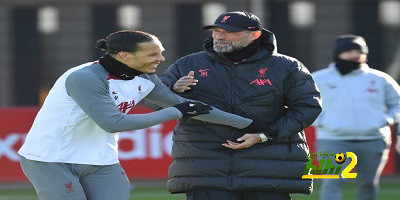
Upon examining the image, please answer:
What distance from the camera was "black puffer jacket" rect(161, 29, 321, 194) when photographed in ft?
25.8

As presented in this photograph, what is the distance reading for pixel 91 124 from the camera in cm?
729

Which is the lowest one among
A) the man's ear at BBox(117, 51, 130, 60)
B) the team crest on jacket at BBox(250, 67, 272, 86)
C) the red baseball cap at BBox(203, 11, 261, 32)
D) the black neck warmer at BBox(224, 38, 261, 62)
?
the team crest on jacket at BBox(250, 67, 272, 86)

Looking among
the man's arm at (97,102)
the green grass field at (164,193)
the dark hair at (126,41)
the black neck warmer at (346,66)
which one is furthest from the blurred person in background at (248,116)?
the green grass field at (164,193)

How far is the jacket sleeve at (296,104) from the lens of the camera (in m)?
7.83

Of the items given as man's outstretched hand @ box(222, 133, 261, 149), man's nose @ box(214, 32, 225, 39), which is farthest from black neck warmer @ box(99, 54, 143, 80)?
man's outstretched hand @ box(222, 133, 261, 149)

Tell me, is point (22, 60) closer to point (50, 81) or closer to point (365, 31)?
point (50, 81)

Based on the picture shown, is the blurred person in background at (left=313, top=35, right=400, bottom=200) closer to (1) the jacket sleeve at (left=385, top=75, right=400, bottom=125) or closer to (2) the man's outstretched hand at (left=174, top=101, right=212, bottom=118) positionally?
(1) the jacket sleeve at (left=385, top=75, right=400, bottom=125)

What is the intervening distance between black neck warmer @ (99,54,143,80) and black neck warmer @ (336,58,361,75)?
164 inches

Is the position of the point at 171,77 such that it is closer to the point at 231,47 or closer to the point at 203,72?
the point at 203,72

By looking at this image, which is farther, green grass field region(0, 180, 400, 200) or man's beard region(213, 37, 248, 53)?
green grass field region(0, 180, 400, 200)

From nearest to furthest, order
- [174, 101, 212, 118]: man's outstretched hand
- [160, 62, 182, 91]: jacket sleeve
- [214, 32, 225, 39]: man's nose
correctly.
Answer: [174, 101, 212, 118]: man's outstretched hand
[214, 32, 225, 39]: man's nose
[160, 62, 182, 91]: jacket sleeve

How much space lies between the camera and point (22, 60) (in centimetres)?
2567

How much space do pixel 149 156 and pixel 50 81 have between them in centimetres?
912

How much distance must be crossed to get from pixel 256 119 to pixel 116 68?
1.12m
